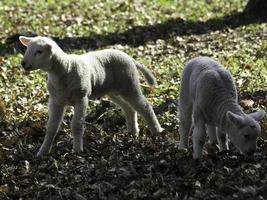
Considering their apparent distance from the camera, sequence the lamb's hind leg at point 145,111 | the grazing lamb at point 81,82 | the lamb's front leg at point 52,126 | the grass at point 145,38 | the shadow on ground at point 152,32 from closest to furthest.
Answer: the grazing lamb at point 81,82, the lamb's front leg at point 52,126, the lamb's hind leg at point 145,111, the grass at point 145,38, the shadow on ground at point 152,32

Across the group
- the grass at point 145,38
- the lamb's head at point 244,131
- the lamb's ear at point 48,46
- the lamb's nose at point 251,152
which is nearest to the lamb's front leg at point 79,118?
the lamb's ear at point 48,46

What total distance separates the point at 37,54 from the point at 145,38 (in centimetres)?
724

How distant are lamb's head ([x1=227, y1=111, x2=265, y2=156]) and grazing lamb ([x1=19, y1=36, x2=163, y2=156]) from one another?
81.9 inches

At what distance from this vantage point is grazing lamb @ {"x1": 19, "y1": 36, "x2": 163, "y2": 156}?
779cm

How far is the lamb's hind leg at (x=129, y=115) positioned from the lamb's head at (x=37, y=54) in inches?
56.3

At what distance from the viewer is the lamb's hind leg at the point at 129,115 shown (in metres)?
8.89

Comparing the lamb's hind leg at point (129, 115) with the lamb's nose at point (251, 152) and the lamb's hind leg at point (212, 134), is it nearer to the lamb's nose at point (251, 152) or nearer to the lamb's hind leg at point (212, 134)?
the lamb's hind leg at point (212, 134)

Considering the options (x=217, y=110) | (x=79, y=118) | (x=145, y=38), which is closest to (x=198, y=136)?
(x=217, y=110)

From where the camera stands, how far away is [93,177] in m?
7.18

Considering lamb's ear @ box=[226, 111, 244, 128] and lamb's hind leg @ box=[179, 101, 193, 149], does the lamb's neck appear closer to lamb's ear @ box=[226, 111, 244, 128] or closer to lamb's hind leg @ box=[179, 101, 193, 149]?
lamb's ear @ box=[226, 111, 244, 128]

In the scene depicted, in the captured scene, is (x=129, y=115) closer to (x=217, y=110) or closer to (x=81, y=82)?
(x=81, y=82)

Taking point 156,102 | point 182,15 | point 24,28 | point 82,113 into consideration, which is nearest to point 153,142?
point 82,113

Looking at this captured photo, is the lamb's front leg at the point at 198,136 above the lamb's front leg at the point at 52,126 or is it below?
above

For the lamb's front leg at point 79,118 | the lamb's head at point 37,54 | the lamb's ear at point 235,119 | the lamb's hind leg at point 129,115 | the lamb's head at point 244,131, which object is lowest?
the lamb's hind leg at point 129,115
